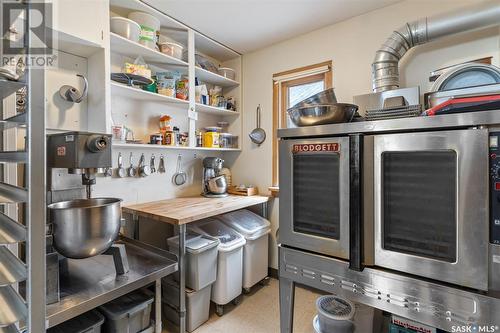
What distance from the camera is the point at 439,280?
2.99 ft

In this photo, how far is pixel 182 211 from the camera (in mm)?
1805

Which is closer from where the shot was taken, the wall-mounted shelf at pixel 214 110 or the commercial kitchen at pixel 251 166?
the commercial kitchen at pixel 251 166

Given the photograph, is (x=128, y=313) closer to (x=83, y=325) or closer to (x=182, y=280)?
(x=83, y=325)

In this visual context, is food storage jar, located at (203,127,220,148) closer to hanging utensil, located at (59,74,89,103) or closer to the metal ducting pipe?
hanging utensil, located at (59,74,89,103)

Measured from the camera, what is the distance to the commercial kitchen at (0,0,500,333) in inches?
33.4

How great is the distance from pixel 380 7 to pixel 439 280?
2.01 m

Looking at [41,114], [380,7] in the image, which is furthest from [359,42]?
[41,114]

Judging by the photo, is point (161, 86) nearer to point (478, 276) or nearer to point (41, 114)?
point (41, 114)

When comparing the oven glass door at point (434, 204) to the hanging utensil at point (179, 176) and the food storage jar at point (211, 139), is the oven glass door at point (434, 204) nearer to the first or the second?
the food storage jar at point (211, 139)

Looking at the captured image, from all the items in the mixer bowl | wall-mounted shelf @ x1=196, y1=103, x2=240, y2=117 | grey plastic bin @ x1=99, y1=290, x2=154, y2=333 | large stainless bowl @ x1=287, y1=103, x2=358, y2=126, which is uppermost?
wall-mounted shelf @ x1=196, y1=103, x2=240, y2=117

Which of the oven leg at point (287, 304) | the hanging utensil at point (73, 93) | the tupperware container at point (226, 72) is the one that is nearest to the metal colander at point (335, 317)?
the oven leg at point (287, 304)

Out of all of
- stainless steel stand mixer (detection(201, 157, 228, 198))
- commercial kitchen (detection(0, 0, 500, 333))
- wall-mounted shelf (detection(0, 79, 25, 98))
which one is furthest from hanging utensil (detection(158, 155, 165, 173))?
wall-mounted shelf (detection(0, 79, 25, 98))

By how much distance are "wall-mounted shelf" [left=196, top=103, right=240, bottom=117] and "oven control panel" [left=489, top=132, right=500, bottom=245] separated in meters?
2.09

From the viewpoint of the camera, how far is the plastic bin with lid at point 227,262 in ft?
6.27
